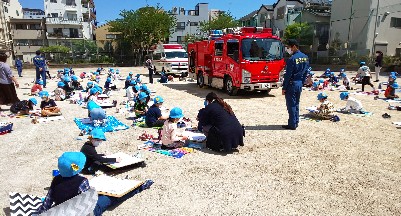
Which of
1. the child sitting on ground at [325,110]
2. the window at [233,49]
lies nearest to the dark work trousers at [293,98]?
the child sitting on ground at [325,110]

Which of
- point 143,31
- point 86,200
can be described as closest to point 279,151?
point 86,200

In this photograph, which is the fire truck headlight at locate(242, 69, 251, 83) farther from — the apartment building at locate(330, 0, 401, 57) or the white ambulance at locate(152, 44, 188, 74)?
the apartment building at locate(330, 0, 401, 57)

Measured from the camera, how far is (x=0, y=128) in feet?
25.2

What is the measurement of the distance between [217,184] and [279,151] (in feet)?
6.73

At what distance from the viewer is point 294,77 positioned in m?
7.69

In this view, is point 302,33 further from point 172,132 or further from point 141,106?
point 172,132

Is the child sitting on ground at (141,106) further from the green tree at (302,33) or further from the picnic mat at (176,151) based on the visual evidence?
the green tree at (302,33)

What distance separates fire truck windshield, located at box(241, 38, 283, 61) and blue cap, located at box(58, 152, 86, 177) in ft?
31.9

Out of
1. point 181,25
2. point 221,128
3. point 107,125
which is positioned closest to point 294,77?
point 221,128

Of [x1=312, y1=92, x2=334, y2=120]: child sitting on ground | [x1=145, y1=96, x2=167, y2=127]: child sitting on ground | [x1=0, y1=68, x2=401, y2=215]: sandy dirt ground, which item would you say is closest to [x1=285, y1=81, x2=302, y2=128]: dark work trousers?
[x1=0, y1=68, x2=401, y2=215]: sandy dirt ground

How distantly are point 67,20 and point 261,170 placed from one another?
172ft

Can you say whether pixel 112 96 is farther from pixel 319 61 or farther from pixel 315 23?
pixel 315 23

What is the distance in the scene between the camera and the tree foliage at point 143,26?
129 feet

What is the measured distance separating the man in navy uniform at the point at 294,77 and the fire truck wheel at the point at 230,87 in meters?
5.21
